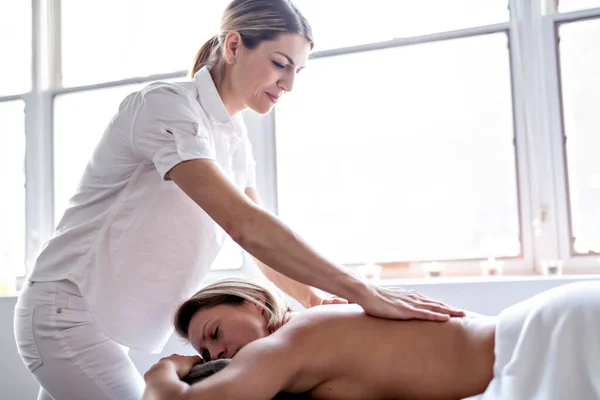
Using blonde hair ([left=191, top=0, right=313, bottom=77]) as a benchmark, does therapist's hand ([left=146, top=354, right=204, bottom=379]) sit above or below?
below

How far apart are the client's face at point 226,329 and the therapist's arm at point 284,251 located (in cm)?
17

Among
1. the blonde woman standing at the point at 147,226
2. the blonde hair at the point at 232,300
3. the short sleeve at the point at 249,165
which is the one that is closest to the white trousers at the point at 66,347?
the blonde woman standing at the point at 147,226

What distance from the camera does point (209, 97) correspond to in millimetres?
1569

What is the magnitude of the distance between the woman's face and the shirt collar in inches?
2.5

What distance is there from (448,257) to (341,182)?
21.7 inches

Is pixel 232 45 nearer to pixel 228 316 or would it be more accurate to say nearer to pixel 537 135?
pixel 228 316

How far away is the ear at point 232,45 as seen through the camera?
1.58 meters

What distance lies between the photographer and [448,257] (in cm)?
259

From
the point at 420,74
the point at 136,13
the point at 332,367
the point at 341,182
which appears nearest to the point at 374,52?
the point at 420,74

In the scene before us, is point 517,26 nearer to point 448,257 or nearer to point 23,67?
point 448,257

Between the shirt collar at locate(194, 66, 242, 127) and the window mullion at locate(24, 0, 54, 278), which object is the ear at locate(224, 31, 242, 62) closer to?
the shirt collar at locate(194, 66, 242, 127)

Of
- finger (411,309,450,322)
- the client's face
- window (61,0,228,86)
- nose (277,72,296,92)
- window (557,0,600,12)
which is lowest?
the client's face

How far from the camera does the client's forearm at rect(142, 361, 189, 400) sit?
1.17 m

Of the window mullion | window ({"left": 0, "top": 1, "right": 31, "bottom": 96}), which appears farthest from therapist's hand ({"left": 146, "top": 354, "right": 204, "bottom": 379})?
window ({"left": 0, "top": 1, "right": 31, "bottom": 96})
